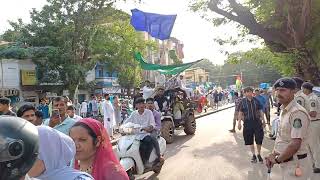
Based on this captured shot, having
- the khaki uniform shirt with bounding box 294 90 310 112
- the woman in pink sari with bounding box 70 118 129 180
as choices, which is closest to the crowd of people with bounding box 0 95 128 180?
the woman in pink sari with bounding box 70 118 129 180

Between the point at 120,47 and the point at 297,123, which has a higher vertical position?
the point at 120,47

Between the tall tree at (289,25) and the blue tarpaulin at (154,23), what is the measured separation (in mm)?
1618

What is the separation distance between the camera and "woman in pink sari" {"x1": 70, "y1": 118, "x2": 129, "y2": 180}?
3074 mm

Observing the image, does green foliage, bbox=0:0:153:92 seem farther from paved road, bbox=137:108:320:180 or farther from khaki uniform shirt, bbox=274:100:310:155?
khaki uniform shirt, bbox=274:100:310:155

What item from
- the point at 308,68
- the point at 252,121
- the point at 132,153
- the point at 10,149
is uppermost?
the point at 308,68

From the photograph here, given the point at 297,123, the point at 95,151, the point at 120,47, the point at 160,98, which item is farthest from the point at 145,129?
the point at 120,47

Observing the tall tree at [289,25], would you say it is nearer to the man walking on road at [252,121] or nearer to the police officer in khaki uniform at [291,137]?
the man walking on road at [252,121]

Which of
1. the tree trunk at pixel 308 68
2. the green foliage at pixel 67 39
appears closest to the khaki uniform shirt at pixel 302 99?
the tree trunk at pixel 308 68

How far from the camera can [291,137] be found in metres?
4.11

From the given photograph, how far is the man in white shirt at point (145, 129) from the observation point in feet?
24.5

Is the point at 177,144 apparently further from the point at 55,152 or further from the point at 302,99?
the point at 55,152

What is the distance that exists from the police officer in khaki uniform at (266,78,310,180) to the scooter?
125 inches

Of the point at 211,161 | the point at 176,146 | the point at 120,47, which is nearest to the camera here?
the point at 211,161

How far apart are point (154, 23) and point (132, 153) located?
399 inches
